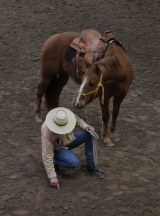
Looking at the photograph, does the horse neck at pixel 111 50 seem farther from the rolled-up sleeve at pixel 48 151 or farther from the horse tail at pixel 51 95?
the rolled-up sleeve at pixel 48 151

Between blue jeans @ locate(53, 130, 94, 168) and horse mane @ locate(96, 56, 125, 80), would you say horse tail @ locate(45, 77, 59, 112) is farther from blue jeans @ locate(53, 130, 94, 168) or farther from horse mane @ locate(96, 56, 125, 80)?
blue jeans @ locate(53, 130, 94, 168)

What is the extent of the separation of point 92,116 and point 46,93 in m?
0.76

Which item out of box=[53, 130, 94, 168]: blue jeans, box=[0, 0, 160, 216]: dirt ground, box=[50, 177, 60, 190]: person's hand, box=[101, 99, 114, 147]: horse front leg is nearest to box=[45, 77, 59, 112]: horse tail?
box=[0, 0, 160, 216]: dirt ground

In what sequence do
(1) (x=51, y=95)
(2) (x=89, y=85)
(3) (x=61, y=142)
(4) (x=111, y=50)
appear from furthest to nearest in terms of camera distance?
(1) (x=51, y=95)
(4) (x=111, y=50)
(2) (x=89, y=85)
(3) (x=61, y=142)

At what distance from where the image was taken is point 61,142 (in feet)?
18.5

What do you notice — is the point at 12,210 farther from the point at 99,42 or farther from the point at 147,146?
the point at 99,42

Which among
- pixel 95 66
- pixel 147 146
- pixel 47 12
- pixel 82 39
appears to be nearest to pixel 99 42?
pixel 82 39

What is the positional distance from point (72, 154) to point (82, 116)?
203cm

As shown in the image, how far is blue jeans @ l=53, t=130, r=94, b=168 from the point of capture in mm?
5629

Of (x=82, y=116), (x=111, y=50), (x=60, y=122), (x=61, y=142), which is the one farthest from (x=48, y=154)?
(x=82, y=116)

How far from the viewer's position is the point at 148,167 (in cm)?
621

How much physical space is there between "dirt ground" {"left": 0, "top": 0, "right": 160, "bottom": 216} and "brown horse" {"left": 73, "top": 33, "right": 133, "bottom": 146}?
0.38 metres

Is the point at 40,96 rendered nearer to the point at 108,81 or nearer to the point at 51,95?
the point at 51,95

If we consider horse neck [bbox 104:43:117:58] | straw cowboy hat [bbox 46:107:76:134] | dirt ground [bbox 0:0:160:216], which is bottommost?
dirt ground [bbox 0:0:160:216]
